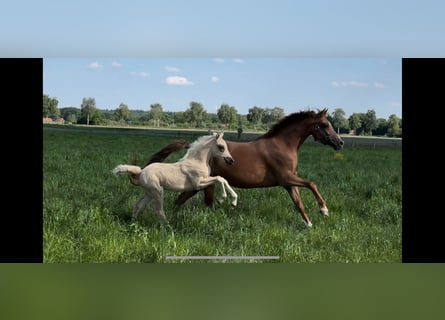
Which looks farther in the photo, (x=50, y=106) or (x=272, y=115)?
(x=50, y=106)

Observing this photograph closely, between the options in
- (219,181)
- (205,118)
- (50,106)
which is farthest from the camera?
(50,106)

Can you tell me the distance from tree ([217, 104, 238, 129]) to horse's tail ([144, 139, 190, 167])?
1.36ft

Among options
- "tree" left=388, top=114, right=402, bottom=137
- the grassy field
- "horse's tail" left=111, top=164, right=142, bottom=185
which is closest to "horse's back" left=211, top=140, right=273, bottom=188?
the grassy field

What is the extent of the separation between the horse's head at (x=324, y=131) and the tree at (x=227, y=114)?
2.50ft

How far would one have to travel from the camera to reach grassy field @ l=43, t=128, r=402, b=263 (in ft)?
17.5

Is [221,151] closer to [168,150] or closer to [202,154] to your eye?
[202,154]

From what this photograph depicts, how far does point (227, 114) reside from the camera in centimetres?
559

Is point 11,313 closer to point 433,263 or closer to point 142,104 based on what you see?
point 142,104

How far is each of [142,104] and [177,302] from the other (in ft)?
6.43

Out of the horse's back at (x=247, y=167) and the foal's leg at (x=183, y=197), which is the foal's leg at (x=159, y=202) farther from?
the horse's back at (x=247, y=167)

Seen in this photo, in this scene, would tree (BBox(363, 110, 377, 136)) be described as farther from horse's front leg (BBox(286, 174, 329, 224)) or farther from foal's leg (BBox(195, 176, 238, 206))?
foal's leg (BBox(195, 176, 238, 206))

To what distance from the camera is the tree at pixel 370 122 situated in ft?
18.6

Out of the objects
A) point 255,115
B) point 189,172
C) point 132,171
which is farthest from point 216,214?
point 255,115

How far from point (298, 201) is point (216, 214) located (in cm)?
79
